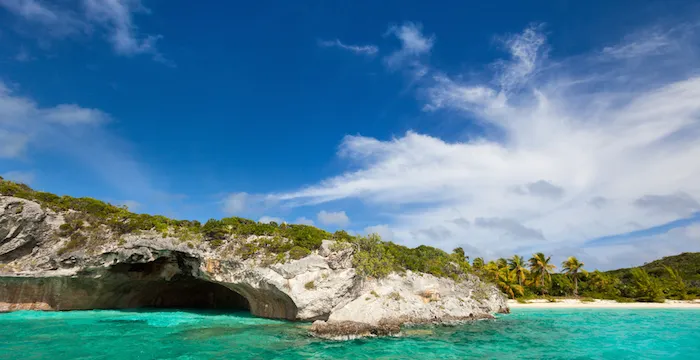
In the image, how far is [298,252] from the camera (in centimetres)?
2850

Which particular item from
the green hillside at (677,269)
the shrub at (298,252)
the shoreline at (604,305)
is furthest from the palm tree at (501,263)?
the shrub at (298,252)

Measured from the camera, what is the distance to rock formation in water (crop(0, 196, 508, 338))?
88.0 ft

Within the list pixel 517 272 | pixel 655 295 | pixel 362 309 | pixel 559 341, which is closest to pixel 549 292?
pixel 517 272

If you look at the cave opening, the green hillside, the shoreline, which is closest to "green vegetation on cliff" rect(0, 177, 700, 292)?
the cave opening

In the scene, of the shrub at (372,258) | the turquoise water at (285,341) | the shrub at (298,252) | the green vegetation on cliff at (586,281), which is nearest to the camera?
the turquoise water at (285,341)

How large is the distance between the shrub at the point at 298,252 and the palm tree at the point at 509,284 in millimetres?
37026

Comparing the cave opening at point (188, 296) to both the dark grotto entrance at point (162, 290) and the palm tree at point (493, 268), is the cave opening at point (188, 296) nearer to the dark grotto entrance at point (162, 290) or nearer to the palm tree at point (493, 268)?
the dark grotto entrance at point (162, 290)

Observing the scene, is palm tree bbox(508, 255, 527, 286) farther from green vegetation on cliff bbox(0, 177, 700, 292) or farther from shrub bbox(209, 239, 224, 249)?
shrub bbox(209, 239, 224, 249)

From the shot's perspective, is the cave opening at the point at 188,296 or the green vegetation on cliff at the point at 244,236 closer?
the green vegetation on cliff at the point at 244,236

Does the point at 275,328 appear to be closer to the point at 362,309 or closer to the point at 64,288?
the point at 362,309

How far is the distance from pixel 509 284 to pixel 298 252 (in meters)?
39.4

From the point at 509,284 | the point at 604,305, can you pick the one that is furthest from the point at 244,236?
the point at 604,305

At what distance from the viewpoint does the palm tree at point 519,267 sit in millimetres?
58194

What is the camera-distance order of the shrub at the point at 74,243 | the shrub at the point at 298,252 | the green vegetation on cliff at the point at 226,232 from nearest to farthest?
the shrub at the point at 298,252, the shrub at the point at 74,243, the green vegetation on cliff at the point at 226,232
